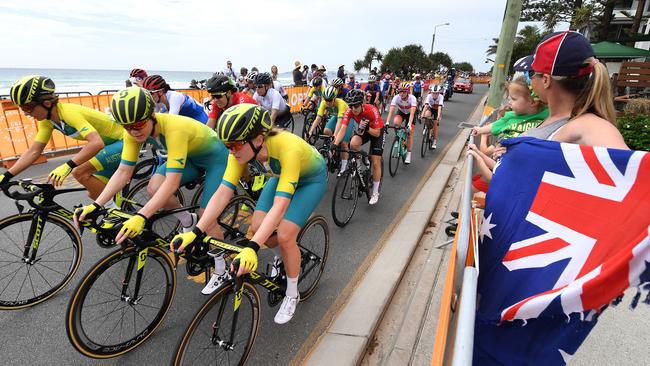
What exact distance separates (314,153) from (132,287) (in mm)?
2175

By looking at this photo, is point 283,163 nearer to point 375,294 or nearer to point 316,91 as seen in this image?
point 375,294

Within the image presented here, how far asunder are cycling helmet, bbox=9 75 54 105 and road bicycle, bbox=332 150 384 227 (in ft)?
11.9

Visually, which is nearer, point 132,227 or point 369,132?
point 132,227

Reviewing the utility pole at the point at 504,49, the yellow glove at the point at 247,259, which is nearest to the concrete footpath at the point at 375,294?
the yellow glove at the point at 247,259

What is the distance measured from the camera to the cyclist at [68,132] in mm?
3316

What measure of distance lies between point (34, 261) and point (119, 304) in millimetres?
1145

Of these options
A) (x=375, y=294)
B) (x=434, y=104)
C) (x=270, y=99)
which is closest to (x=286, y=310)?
(x=375, y=294)

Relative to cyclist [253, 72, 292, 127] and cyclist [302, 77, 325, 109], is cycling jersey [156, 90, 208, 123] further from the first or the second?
cyclist [302, 77, 325, 109]

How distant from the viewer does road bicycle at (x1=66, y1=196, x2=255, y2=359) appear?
252 centimetres

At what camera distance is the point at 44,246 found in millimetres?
3949

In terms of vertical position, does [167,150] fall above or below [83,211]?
above

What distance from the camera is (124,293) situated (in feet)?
9.56

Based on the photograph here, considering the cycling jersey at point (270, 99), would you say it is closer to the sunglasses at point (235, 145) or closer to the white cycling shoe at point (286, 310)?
the sunglasses at point (235, 145)

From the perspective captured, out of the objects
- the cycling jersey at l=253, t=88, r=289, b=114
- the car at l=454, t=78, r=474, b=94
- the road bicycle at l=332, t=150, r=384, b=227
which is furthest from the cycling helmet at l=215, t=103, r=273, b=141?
the car at l=454, t=78, r=474, b=94
